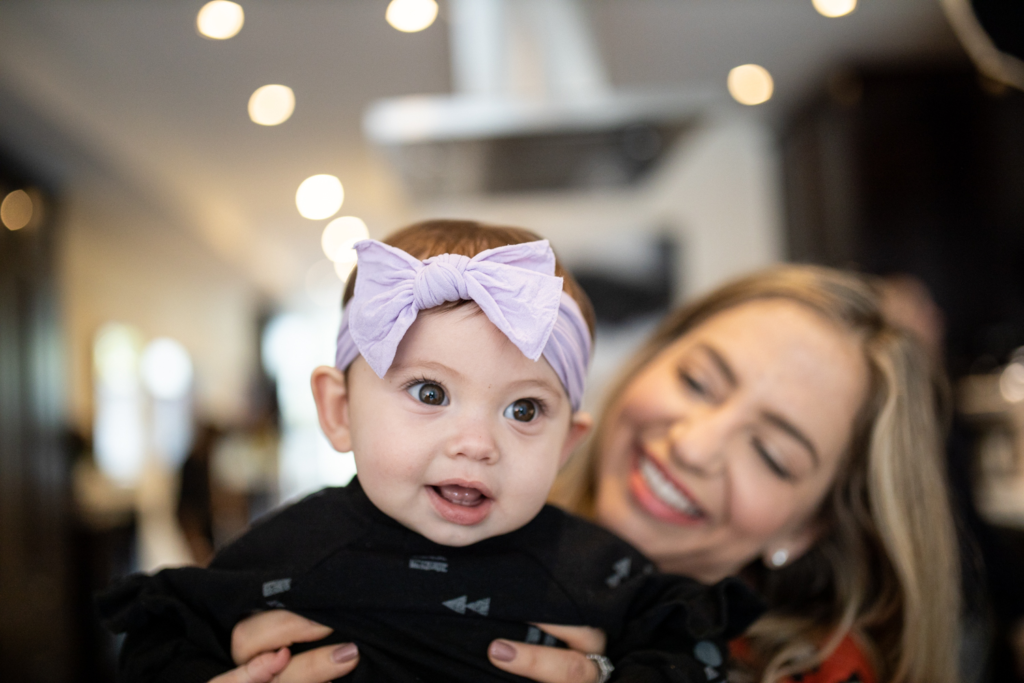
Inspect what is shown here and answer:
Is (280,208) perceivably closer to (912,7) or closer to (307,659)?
(912,7)

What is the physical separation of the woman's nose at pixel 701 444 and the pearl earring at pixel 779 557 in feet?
0.90

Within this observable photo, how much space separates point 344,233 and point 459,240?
5723mm

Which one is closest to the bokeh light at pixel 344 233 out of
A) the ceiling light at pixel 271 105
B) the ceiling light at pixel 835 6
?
the ceiling light at pixel 271 105

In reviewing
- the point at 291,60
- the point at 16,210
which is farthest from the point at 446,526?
the point at 16,210

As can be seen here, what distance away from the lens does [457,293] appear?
0.82 m

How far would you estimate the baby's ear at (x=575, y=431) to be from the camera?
975mm

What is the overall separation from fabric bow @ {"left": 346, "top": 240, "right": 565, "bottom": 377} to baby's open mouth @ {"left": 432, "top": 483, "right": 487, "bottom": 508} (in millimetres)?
144

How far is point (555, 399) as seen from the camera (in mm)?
889

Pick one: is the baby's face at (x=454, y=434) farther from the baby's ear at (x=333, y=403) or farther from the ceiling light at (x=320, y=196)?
the ceiling light at (x=320, y=196)

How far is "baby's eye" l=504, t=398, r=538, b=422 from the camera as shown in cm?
86

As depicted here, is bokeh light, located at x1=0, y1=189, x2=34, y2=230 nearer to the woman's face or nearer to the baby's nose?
the woman's face

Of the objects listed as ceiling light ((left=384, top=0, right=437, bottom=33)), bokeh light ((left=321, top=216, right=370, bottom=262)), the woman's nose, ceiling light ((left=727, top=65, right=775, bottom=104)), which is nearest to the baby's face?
the woman's nose

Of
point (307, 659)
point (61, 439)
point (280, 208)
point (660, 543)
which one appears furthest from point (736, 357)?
point (280, 208)

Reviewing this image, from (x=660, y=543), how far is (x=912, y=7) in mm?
2957
